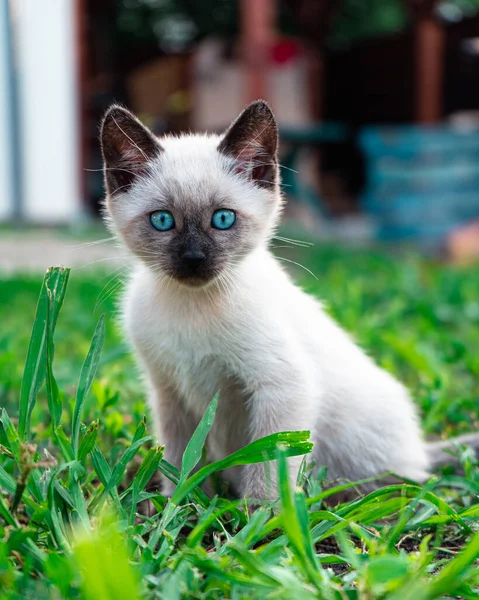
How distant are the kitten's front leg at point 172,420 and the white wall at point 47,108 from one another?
6.16m

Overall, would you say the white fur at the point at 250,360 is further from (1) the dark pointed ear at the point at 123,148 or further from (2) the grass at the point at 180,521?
(2) the grass at the point at 180,521

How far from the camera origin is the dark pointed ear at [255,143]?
1.99 meters

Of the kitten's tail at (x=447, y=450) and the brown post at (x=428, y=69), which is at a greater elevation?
the brown post at (x=428, y=69)

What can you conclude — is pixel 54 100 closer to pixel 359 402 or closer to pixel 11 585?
pixel 359 402

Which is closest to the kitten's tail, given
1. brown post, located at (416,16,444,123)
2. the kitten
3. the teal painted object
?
the kitten

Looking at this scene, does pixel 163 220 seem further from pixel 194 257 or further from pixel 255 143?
pixel 255 143

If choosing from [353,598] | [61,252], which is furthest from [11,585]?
[61,252]

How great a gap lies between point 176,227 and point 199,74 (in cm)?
932

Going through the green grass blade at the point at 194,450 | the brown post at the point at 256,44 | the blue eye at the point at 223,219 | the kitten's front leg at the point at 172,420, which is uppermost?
the brown post at the point at 256,44

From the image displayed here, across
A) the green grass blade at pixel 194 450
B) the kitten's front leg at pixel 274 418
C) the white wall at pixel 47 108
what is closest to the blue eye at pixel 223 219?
the kitten's front leg at pixel 274 418

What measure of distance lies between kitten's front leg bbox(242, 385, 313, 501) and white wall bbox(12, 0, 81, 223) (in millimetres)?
6477

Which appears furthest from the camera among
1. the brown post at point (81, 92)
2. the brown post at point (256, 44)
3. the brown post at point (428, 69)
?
the brown post at point (428, 69)

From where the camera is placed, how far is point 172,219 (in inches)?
78.4

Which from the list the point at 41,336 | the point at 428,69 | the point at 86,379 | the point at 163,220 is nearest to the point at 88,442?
the point at 86,379
